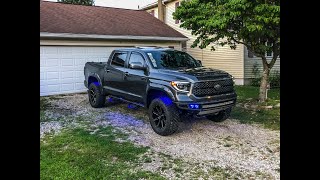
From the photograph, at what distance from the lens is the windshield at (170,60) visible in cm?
732

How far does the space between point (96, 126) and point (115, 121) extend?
666mm

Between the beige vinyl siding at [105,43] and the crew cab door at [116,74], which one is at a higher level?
the beige vinyl siding at [105,43]

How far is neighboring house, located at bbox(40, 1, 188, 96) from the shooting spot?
12516 mm

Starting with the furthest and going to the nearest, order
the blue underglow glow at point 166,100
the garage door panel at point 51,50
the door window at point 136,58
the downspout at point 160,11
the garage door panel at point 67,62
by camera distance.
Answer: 1. the downspout at point 160,11
2. the garage door panel at point 67,62
3. the garage door panel at point 51,50
4. the door window at point 136,58
5. the blue underglow glow at point 166,100

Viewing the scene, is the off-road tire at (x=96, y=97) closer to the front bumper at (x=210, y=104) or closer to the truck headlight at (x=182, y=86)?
the truck headlight at (x=182, y=86)

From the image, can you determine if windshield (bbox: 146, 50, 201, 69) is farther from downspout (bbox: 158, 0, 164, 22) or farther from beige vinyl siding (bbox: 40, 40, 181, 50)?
downspout (bbox: 158, 0, 164, 22)

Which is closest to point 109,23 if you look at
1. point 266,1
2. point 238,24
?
point 238,24

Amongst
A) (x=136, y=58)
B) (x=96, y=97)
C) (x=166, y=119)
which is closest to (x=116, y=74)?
(x=136, y=58)

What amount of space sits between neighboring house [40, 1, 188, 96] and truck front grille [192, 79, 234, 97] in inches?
329

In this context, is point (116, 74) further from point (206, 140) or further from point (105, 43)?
point (105, 43)

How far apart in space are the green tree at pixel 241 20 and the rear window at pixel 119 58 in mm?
3054

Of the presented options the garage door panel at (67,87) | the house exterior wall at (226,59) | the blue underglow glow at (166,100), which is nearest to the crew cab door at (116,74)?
the blue underglow glow at (166,100)

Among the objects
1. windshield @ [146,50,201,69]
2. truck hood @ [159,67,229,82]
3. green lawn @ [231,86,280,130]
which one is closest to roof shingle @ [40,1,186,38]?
windshield @ [146,50,201,69]

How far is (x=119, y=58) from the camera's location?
8.52 metres
